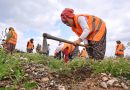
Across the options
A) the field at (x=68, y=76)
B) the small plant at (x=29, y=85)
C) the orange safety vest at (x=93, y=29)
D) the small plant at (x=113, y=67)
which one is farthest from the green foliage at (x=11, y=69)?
the orange safety vest at (x=93, y=29)

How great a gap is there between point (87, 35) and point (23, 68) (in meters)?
1.79

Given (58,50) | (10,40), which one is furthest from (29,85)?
(58,50)

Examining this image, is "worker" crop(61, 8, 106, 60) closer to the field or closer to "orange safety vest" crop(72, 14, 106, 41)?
"orange safety vest" crop(72, 14, 106, 41)

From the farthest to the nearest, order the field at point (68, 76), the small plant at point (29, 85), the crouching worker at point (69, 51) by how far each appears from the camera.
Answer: the crouching worker at point (69, 51)
the field at point (68, 76)
the small plant at point (29, 85)

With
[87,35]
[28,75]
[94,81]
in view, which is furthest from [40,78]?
[87,35]

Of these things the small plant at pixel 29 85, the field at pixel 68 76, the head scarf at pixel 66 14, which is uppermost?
the head scarf at pixel 66 14

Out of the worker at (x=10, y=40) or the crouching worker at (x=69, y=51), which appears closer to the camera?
the worker at (x=10, y=40)

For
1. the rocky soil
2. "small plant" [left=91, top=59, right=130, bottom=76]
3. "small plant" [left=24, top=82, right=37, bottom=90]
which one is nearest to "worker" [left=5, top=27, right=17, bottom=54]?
the rocky soil

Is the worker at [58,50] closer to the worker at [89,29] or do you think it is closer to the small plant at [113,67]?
the worker at [89,29]

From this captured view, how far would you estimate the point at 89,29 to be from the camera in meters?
9.52

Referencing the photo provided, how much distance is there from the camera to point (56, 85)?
7.39 metres

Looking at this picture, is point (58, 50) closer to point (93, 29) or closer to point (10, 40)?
point (10, 40)

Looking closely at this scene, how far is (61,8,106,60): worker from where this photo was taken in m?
9.55

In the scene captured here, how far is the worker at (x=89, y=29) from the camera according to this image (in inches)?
376
